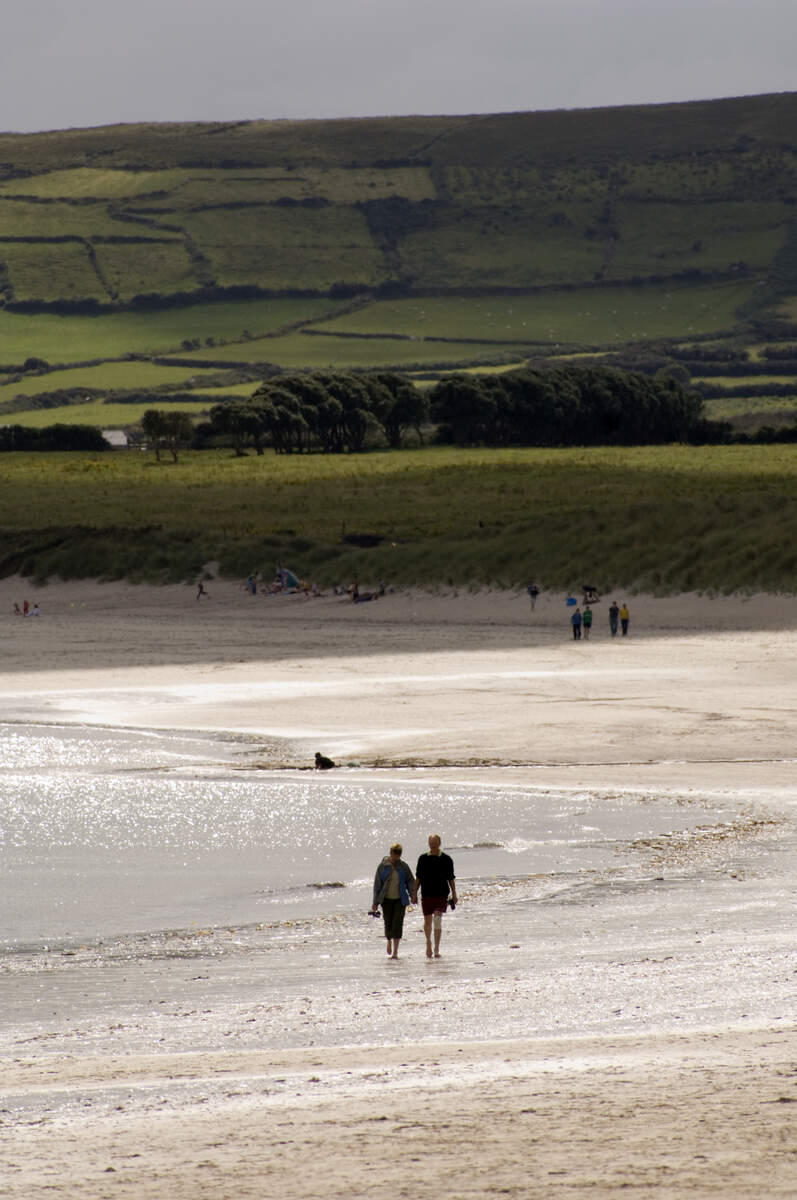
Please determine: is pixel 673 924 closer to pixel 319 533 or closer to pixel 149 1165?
pixel 149 1165

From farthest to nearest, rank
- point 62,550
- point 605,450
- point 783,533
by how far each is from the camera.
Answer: point 605,450
point 62,550
point 783,533

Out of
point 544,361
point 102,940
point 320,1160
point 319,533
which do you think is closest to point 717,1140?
point 320,1160

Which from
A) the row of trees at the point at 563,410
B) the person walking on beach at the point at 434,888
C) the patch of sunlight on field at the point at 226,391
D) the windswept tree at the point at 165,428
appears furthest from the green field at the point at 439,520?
the patch of sunlight on field at the point at 226,391

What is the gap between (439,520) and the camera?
61.6 m

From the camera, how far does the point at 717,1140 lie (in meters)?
7.64

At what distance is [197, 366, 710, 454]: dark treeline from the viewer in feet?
349

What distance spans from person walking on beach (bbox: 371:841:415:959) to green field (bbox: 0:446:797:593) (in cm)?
3323

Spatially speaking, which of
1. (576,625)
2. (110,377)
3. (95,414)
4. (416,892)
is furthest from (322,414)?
(416,892)

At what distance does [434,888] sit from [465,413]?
95793 millimetres

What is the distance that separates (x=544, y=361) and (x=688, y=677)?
147 metres

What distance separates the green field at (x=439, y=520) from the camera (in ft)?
161

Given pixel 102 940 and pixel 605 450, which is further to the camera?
pixel 605 450

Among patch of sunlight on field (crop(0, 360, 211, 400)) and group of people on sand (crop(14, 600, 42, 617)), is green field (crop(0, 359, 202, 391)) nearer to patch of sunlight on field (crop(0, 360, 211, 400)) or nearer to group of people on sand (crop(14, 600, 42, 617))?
patch of sunlight on field (crop(0, 360, 211, 400))

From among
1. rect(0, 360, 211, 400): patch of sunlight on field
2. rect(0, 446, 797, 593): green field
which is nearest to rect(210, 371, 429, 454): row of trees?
rect(0, 446, 797, 593): green field
